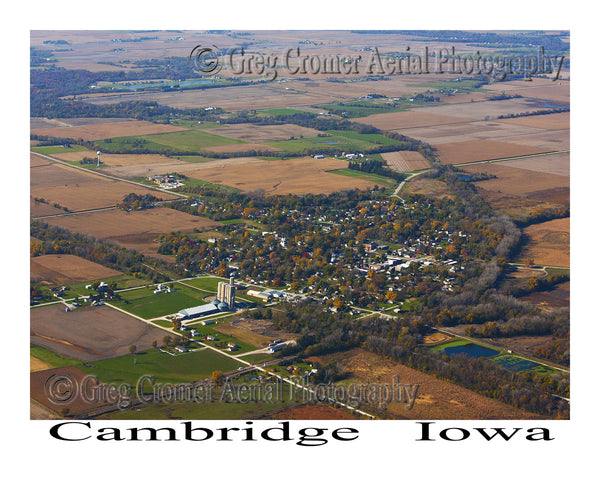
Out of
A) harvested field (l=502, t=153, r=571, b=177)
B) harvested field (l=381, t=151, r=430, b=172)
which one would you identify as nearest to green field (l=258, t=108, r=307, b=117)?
harvested field (l=381, t=151, r=430, b=172)

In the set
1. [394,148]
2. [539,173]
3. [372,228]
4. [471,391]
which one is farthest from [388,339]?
[394,148]

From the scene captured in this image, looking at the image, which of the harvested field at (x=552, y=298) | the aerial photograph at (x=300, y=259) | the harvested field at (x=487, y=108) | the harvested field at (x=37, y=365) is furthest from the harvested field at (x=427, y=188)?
the harvested field at (x=37, y=365)

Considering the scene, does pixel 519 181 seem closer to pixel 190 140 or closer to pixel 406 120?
pixel 406 120

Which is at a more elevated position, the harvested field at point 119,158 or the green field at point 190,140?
the green field at point 190,140

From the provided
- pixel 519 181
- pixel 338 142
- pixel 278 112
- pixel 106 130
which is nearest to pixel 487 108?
pixel 278 112

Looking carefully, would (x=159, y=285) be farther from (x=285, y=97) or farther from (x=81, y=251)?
(x=285, y=97)

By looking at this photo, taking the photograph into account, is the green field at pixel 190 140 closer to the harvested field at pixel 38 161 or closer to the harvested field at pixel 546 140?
the harvested field at pixel 38 161
